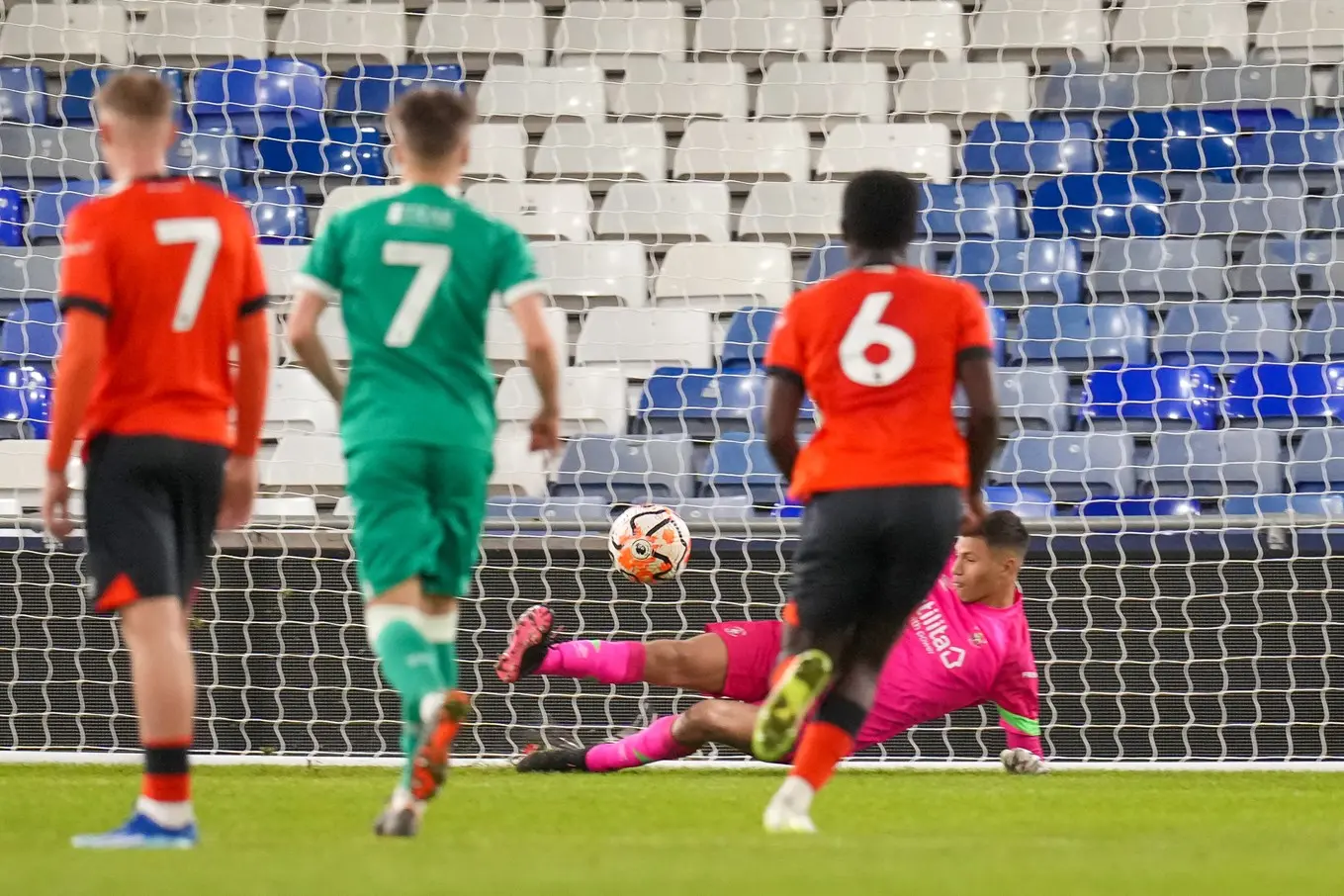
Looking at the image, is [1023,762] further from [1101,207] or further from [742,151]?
[742,151]

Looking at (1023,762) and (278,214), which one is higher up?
(278,214)

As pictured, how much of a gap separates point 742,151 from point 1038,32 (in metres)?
1.92

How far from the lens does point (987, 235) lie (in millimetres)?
9844

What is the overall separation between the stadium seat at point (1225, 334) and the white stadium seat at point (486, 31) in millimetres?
3857

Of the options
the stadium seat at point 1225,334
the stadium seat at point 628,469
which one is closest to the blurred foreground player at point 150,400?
the stadium seat at point 628,469

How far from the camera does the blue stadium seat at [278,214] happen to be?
9.55 metres

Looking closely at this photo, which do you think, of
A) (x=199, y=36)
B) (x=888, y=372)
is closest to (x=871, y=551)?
(x=888, y=372)

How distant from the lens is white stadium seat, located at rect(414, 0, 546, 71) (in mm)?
10820

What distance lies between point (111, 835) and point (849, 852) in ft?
4.51

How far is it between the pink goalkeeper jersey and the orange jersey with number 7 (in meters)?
2.18

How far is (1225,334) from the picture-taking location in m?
9.27

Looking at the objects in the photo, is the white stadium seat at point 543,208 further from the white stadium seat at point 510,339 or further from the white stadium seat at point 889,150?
the white stadium seat at point 889,150

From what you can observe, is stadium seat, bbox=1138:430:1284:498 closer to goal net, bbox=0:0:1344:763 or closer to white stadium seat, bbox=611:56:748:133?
goal net, bbox=0:0:1344:763

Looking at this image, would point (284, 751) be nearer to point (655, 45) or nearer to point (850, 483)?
point (850, 483)
